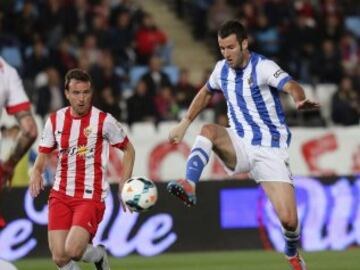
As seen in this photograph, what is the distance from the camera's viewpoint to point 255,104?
864cm

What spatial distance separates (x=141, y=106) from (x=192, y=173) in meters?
8.16

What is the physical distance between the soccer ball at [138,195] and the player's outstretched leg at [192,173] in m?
0.32

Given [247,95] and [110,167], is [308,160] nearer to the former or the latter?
[110,167]

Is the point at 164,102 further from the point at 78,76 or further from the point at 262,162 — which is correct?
the point at 78,76

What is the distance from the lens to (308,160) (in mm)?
15336

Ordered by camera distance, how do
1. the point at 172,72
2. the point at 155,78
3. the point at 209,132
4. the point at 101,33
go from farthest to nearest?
the point at 172,72, the point at 101,33, the point at 155,78, the point at 209,132

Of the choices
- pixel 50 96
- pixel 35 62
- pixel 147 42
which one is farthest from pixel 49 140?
pixel 147 42

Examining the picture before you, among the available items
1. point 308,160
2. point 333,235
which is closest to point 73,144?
point 333,235

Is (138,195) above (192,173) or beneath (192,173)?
beneath

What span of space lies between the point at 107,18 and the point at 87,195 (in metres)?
9.72

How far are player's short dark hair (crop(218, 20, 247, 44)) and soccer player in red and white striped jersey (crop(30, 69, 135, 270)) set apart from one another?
106cm

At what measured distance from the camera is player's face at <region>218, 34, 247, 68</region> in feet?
27.5

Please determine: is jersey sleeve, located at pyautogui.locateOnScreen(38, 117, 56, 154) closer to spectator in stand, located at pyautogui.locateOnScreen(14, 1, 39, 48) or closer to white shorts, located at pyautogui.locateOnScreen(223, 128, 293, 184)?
white shorts, located at pyautogui.locateOnScreen(223, 128, 293, 184)

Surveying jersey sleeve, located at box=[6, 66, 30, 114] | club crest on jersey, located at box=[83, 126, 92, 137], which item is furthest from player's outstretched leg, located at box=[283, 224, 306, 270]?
jersey sleeve, located at box=[6, 66, 30, 114]
